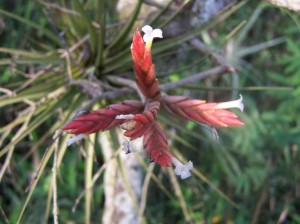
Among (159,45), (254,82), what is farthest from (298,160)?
(159,45)

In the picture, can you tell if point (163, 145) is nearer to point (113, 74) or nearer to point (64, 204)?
point (113, 74)

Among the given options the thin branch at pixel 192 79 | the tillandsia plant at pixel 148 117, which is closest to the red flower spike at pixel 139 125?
the tillandsia plant at pixel 148 117

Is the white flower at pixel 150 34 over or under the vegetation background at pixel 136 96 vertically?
over

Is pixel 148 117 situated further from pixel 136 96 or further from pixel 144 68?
pixel 136 96

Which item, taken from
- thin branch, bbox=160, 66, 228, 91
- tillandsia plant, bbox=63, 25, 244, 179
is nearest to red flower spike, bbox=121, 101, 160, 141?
tillandsia plant, bbox=63, 25, 244, 179

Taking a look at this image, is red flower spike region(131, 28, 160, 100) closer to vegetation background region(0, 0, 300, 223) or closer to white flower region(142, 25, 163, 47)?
white flower region(142, 25, 163, 47)

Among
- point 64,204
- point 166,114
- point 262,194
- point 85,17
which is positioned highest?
point 85,17

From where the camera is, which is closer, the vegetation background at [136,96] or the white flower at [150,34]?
the white flower at [150,34]

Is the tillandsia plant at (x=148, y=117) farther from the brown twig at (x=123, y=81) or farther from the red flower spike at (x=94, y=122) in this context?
the brown twig at (x=123, y=81)
